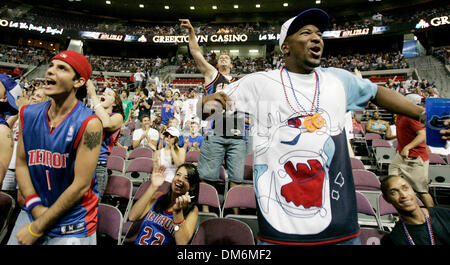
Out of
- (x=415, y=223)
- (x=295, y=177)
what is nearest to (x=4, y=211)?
(x=295, y=177)

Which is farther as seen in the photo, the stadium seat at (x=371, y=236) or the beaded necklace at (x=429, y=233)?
the stadium seat at (x=371, y=236)

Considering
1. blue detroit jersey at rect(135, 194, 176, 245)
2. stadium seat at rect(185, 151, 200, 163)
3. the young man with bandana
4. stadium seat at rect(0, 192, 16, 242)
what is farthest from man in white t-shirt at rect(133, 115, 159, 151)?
the young man with bandana

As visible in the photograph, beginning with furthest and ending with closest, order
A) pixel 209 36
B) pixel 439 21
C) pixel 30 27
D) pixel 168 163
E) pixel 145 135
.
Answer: pixel 209 36
pixel 30 27
pixel 439 21
pixel 145 135
pixel 168 163

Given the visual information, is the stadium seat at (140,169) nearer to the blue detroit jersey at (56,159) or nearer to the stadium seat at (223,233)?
the stadium seat at (223,233)

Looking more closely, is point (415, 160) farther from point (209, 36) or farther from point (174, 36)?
point (174, 36)

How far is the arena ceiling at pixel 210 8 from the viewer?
21594 millimetres

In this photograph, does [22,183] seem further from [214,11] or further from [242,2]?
[214,11]

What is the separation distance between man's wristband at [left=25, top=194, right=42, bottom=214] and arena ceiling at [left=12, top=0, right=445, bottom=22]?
23901 millimetres

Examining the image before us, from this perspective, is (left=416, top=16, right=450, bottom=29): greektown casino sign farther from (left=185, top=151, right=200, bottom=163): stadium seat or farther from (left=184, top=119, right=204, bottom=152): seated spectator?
(left=185, top=151, right=200, bottom=163): stadium seat

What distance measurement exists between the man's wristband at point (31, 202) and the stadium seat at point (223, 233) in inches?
48.6

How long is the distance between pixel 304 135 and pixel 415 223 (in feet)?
5.70

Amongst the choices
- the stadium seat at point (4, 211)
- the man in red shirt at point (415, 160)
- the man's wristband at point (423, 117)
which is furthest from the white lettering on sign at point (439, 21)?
the stadium seat at point (4, 211)

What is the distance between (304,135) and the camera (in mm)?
993

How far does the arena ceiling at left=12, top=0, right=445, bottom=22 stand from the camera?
70.8 feet
